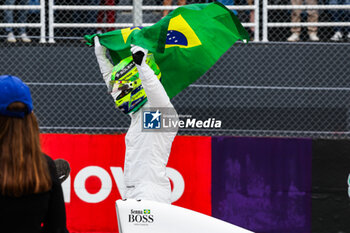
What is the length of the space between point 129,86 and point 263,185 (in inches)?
98.2

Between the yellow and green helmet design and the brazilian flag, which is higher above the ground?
the brazilian flag

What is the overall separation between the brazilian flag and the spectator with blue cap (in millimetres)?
3000

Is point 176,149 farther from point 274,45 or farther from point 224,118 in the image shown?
point 274,45

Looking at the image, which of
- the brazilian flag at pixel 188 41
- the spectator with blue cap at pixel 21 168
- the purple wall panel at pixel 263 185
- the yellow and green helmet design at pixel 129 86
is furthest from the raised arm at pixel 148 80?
the purple wall panel at pixel 263 185

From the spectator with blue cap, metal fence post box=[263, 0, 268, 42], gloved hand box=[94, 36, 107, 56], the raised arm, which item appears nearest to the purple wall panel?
gloved hand box=[94, 36, 107, 56]

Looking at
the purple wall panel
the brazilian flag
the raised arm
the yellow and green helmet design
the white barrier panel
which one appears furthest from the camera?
the purple wall panel

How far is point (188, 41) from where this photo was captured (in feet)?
19.1

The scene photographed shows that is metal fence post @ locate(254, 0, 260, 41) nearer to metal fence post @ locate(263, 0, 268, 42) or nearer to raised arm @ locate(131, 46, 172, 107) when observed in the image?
metal fence post @ locate(263, 0, 268, 42)

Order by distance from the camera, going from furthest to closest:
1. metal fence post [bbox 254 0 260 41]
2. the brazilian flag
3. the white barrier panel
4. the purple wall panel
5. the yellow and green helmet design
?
metal fence post [bbox 254 0 260 41]
the purple wall panel
the brazilian flag
the yellow and green helmet design
the white barrier panel

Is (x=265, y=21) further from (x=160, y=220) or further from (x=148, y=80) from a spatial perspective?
(x=160, y=220)

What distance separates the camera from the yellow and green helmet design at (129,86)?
5.32 metres

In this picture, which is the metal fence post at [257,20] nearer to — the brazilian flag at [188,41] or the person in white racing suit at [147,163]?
the brazilian flag at [188,41]

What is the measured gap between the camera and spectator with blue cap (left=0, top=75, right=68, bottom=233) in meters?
2.61

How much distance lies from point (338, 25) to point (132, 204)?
7.30 meters
